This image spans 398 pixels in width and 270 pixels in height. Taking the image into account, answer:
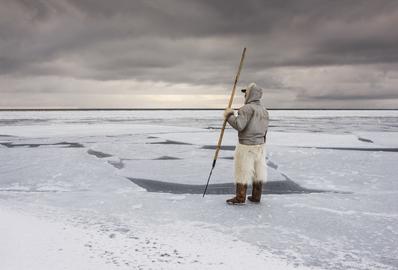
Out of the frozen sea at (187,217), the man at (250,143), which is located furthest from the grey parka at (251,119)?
the frozen sea at (187,217)

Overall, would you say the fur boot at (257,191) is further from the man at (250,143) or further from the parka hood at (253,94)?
the parka hood at (253,94)

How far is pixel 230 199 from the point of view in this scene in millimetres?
5266

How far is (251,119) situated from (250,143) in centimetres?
33

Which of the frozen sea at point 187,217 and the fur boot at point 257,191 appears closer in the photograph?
the frozen sea at point 187,217

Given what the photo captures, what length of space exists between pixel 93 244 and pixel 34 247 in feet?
1.60

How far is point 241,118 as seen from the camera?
5.20m

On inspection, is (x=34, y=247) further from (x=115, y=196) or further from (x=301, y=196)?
(x=301, y=196)

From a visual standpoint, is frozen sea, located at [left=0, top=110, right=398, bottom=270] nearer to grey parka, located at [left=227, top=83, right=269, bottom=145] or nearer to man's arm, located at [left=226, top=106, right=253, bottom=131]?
grey parka, located at [left=227, top=83, right=269, bottom=145]

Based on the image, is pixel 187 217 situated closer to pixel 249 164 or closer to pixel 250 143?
pixel 249 164

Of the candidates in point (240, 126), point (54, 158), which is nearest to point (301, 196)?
point (240, 126)

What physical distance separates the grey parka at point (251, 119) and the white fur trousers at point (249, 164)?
0.32 ft

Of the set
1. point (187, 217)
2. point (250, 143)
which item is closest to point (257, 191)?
point (250, 143)

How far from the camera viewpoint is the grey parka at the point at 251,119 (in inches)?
205

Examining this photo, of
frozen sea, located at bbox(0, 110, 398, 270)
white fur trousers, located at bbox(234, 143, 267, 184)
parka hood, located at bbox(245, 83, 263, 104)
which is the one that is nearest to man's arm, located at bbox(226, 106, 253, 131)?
parka hood, located at bbox(245, 83, 263, 104)
